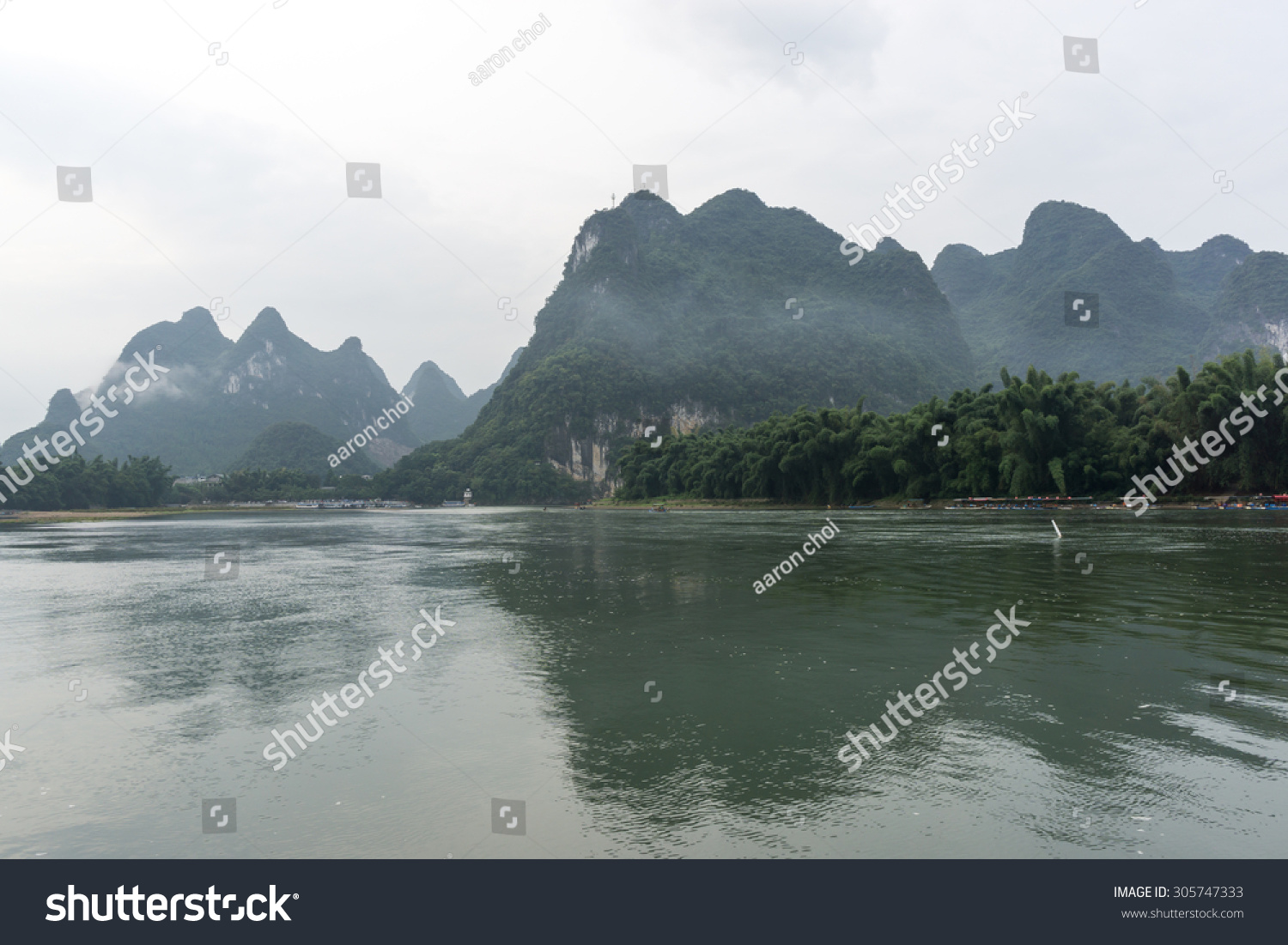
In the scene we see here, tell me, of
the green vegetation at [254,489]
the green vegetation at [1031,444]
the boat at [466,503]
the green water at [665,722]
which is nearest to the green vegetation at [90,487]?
the green vegetation at [254,489]

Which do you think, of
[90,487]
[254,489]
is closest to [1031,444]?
[90,487]

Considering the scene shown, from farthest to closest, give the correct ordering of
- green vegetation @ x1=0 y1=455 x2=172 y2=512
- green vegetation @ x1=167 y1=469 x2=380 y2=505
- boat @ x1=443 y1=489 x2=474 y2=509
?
boat @ x1=443 y1=489 x2=474 y2=509 < green vegetation @ x1=167 y1=469 x2=380 y2=505 < green vegetation @ x1=0 y1=455 x2=172 y2=512

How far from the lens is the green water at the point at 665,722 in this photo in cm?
580

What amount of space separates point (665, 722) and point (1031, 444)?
66.3 meters

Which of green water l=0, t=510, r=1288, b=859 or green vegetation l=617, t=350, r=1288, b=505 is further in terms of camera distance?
green vegetation l=617, t=350, r=1288, b=505

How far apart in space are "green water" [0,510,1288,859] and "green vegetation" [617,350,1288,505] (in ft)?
142

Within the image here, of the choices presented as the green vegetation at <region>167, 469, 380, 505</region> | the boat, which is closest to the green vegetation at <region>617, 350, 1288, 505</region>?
the boat

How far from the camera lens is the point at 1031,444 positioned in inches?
2549

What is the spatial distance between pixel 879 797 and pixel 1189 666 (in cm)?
758

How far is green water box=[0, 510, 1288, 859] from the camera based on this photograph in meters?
5.80

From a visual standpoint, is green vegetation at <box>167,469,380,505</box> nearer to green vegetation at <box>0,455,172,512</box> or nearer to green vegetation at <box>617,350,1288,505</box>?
green vegetation at <box>0,455,172,512</box>

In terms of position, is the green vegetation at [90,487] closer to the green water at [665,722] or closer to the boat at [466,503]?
the boat at [466,503]
